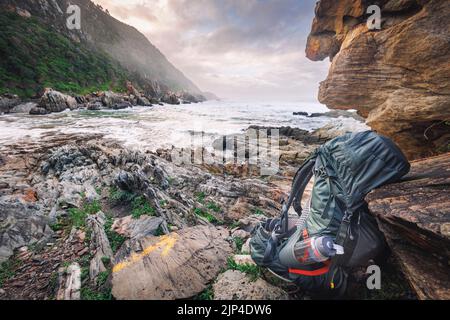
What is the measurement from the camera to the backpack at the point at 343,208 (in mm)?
2375

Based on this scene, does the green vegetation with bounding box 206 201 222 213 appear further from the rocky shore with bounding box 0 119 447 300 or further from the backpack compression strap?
the backpack compression strap

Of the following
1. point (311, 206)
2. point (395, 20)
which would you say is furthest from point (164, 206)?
point (395, 20)

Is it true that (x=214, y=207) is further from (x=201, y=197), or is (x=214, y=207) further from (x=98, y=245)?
(x=98, y=245)

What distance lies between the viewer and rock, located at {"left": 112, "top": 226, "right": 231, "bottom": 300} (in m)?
3.48

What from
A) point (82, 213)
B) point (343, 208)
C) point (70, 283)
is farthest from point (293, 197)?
point (82, 213)

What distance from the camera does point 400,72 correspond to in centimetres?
621

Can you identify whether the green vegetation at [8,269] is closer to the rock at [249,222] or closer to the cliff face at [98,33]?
the rock at [249,222]

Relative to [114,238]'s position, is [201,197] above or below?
above

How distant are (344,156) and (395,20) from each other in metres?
→ 6.18

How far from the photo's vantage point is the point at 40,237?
17.1ft

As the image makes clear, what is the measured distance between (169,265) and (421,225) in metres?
3.63

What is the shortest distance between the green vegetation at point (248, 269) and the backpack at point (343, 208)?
47cm
